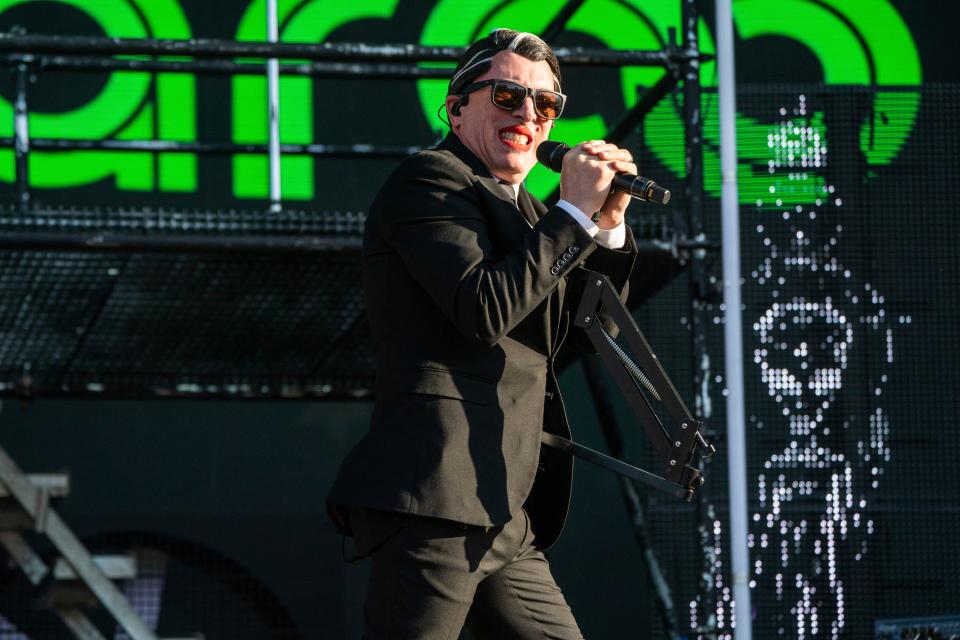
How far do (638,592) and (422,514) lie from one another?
15.6 feet

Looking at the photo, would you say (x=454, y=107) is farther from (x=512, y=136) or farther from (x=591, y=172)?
(x=591, y=172)

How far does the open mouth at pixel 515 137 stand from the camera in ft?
9.12

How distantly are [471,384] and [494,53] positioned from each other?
2.29 ft

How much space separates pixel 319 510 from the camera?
271 inches

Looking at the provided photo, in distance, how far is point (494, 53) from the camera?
2811 millimetres

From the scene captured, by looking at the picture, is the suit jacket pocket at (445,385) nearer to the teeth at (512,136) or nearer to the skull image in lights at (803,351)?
the teeth at (512,136)

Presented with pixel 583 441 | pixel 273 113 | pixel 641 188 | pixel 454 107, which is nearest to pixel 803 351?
pixel 583 441

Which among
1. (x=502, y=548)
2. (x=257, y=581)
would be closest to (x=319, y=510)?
(x=257, y=581)

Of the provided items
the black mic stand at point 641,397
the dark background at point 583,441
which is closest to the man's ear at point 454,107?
the black mic stand at point 641,397

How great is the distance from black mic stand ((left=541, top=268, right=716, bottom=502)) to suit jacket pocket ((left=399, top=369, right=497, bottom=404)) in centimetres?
21

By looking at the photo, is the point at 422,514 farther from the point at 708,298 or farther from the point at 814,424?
the point at 814,424

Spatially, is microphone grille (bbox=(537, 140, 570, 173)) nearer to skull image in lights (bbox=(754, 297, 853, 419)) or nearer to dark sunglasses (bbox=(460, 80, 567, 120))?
dark sunglasses (bbox=(460, 80, 567, 120))

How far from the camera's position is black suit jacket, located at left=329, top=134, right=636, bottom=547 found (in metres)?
2.46

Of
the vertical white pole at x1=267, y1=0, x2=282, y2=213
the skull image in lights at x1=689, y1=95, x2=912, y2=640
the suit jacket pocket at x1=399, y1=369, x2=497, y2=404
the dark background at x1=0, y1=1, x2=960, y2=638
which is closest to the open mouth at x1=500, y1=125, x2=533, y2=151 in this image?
the suit jacket pocket at x1=399, y1=369, x2=497, y2=404
